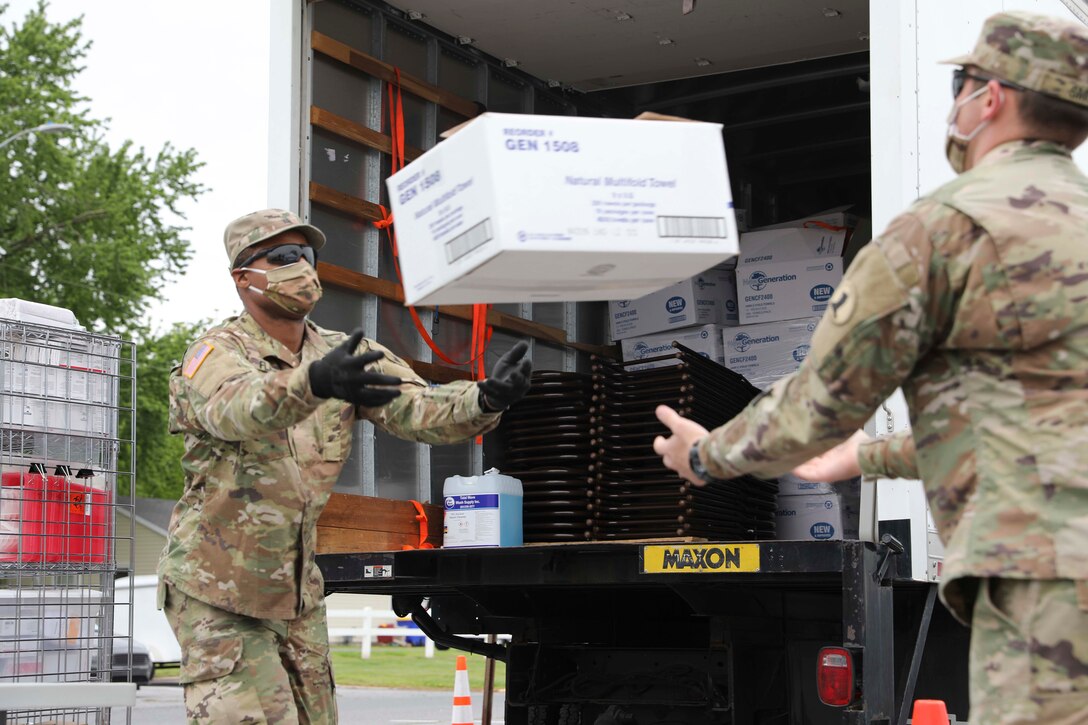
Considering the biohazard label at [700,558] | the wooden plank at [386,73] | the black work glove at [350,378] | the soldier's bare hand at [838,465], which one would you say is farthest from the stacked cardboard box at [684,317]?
the soldier's bare hand at [838,465]

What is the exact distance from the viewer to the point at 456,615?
247 inches

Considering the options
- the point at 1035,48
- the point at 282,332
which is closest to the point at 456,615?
the point at 282,332

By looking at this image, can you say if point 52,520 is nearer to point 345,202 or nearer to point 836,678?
point 345,202

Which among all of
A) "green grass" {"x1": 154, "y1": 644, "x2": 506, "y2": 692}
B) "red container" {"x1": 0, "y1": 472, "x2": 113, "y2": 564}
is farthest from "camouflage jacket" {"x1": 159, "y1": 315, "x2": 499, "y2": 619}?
"green grass" {"x1": 154, "y1": 644, "x2": 506, "y2": 692}

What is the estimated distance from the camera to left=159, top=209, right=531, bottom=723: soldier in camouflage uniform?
3854 mm

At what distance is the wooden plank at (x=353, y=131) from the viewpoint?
5.65 meters

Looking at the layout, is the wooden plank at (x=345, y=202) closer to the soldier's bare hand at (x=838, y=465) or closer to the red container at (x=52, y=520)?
the red container at (x=52, y=520)

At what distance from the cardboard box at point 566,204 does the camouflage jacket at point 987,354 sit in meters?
0.71

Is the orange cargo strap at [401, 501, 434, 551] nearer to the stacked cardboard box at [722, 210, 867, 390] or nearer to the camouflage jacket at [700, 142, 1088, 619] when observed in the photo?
the stacked cardboard box at [722, 210, 867, 390]

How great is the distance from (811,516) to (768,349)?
778 mm

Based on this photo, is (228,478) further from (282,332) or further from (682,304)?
(682,304)

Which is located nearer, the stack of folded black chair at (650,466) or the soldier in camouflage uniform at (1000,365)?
the soldier in camouflage uniform at (1000,365)

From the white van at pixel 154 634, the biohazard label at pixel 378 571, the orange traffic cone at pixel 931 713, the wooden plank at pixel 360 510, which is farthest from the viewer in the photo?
the white van at pixel 154 634

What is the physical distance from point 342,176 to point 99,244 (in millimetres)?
21215
